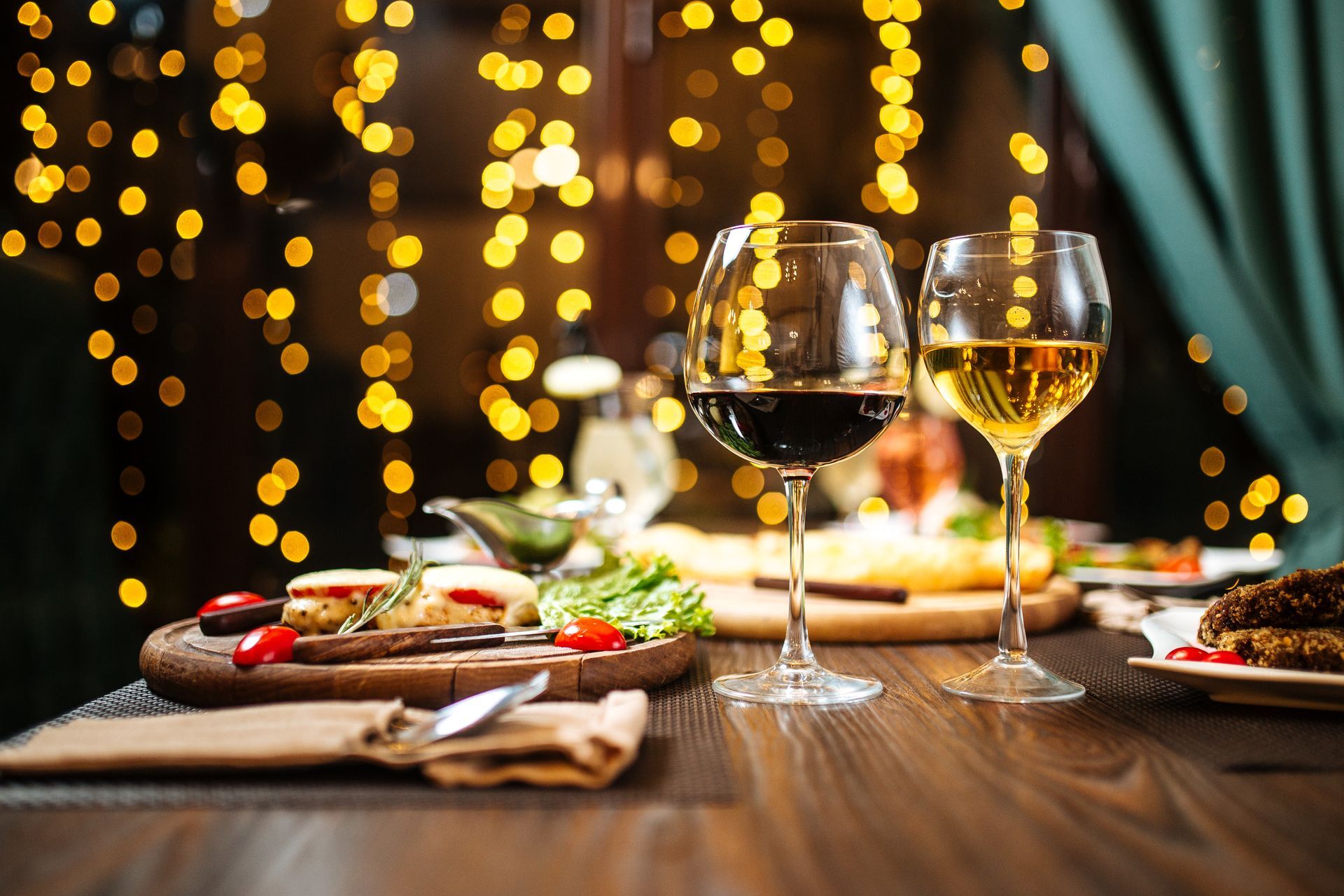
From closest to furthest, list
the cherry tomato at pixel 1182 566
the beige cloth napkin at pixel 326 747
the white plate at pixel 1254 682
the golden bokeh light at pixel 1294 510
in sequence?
the beige cloth napkin at pixel 326 747, the white plate at pixel 1254 682, the cherry tomato at pixel 1182 566, the golden bokeh light at pixel 1294 510

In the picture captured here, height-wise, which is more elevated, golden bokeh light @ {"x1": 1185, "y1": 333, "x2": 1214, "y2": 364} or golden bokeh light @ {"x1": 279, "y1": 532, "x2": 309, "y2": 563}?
golden bokeh light @ {"x1": 1185, "y1": 333, "x2": 1214, "y2": 364}

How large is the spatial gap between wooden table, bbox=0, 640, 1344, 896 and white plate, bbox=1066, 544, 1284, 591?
708mm

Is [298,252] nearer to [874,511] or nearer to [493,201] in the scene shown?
[493,201]

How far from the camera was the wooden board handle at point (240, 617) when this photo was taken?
0.77m

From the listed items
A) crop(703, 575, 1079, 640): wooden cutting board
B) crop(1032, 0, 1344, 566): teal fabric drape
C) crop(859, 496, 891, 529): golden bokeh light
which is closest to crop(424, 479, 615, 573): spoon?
crop(703, 575, 1079, 640): wooden cutting board

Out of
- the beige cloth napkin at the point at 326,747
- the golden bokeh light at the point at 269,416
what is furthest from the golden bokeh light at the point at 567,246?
the beige cloth napkin at the point at 326,747

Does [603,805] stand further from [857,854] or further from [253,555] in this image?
[253,555]

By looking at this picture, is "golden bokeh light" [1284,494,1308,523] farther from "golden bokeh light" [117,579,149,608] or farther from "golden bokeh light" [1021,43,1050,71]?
"golden bokeh light" [117,579,149,608]

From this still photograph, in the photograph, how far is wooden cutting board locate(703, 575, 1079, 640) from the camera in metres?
1.01

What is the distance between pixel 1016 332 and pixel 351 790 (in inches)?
22.4

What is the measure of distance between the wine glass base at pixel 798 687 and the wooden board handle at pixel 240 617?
0.36 m

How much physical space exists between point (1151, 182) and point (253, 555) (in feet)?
9.15

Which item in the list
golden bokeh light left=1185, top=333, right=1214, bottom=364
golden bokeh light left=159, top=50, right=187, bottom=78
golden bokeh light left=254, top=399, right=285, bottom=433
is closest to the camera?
golden bokeh light left=1185, top=333, right=1214, bottom=364

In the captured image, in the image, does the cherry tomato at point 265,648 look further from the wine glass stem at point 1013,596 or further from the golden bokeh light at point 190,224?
the golden bokeh light at point 190,224
